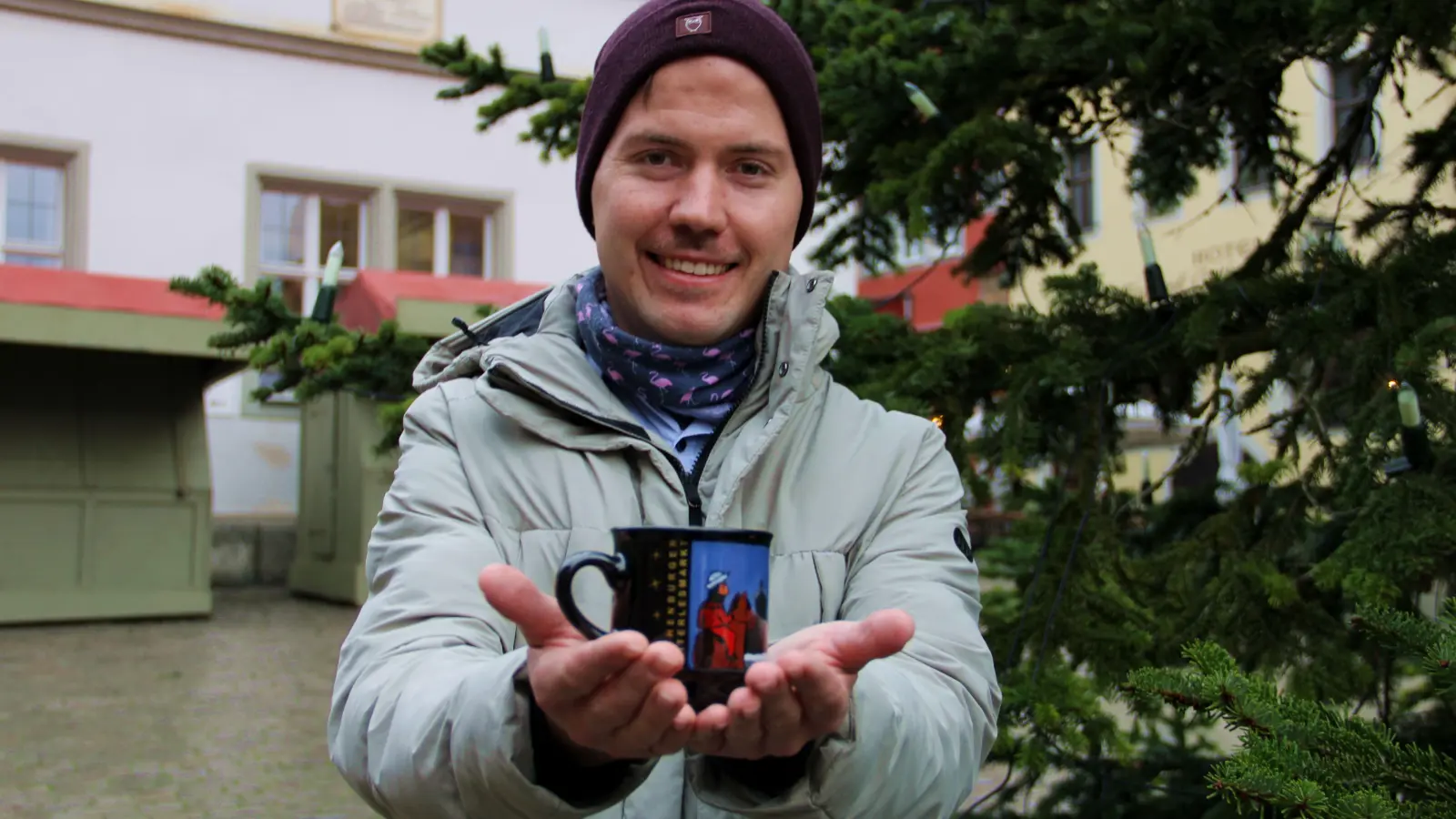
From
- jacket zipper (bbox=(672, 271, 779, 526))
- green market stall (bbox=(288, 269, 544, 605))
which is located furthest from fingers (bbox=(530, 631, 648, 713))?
green market stall (bbox=(288, 269, 544, 605))

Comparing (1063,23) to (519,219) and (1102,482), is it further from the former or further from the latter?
(519,219)

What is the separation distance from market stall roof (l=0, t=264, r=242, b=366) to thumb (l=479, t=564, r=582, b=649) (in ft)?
31.5

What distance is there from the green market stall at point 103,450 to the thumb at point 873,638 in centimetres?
1011

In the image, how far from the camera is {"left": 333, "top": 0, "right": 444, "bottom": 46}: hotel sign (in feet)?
49.4

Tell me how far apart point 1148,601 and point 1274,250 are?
130 cm

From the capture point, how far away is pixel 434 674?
4.57 feet

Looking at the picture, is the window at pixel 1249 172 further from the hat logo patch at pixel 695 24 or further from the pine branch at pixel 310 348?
the hat logo patch at pixel 695 24

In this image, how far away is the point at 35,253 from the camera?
13.7m

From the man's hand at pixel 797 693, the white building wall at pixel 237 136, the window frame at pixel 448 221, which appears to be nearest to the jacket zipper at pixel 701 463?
the man's hand at pixel 797 693

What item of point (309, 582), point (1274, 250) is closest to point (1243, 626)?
point (1274, 250)

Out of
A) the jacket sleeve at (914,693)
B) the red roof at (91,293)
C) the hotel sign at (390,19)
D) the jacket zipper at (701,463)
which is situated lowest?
the jacket sleeve at (914,693)

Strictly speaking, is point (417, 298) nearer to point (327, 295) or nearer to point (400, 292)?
point (400, 292)

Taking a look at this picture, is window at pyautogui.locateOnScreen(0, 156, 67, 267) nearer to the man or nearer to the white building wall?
the white building wall

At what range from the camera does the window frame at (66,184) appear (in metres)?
13.5
